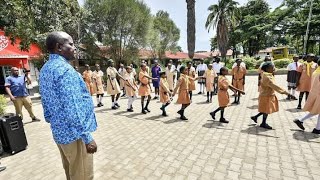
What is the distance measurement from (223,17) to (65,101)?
1347 inches

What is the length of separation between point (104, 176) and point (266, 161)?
274 cm

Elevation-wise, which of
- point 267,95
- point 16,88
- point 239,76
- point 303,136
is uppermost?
point 16,88

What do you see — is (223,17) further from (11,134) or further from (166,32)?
(11,134)

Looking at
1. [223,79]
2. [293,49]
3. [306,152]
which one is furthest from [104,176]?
[293,49]

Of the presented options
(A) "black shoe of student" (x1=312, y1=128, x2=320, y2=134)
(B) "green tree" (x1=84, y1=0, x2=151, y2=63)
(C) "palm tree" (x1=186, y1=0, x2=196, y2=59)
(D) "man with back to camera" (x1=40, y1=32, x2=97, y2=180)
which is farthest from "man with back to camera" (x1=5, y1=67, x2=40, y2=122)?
(C) "palm tree" (x1=186, y1=0, x2=196, y2=59)

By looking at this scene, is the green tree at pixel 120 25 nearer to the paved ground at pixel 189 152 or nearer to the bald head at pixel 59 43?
the paved ground at pixel 189 152

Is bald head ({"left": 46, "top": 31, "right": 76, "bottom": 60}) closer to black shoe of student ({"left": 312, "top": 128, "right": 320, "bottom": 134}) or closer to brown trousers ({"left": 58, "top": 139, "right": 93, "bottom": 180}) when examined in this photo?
brown trousers ({"left": 58, "top": 139, "right": 93, "bottom": 180})

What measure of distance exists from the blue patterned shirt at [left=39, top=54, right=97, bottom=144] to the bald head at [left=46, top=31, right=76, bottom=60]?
54mm

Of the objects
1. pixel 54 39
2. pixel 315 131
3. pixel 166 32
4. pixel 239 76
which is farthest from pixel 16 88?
pixel 166 32

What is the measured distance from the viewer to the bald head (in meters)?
2.32

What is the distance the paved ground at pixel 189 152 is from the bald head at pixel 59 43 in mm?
2302

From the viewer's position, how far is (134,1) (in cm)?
2053

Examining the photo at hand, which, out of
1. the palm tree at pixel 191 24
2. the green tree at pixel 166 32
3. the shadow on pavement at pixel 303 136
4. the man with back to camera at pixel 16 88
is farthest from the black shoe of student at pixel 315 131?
the green tree at pixel 166 32

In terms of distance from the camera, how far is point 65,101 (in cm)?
219
